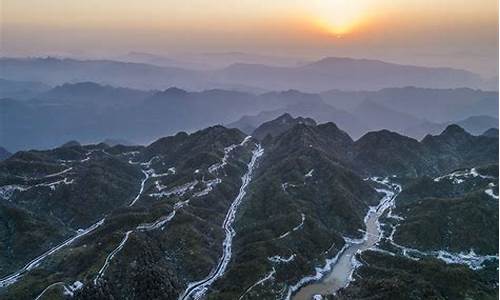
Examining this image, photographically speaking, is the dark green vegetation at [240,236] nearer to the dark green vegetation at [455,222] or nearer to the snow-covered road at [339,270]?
the dark green vegetation at [455,222]

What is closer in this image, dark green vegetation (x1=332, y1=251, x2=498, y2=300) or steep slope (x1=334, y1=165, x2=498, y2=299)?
dark green vegetation (x1=332, y1=251, x2=498, y2=300)

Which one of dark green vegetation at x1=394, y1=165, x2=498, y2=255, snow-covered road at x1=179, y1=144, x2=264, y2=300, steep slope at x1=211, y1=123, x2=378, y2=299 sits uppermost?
dark green vegetation at x1=394, y1=165, x2=498, y2=255

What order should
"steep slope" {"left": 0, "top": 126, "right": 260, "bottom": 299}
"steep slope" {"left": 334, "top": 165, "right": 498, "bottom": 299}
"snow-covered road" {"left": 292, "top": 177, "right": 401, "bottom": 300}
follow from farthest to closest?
"snow-covered road" {"left": 292, "top": 177, "right": 401, "bottom": 300}
"steep slope" {"left": 0, "top": 126, "right": 260, "bottom": 299}
"steep slope" {"left": 334, "top": 165, "right": 498, "bottom": 299}

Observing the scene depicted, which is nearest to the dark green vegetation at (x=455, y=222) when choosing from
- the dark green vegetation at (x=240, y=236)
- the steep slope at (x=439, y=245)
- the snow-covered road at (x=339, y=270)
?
the steep slope at (x=439, y=245)

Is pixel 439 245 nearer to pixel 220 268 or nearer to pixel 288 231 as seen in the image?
pixel 288 231

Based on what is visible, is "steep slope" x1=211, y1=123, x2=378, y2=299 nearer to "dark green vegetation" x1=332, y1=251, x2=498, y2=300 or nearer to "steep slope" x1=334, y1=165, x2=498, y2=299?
"steep slope" x1=334, y1=165, x2=498, y2=299

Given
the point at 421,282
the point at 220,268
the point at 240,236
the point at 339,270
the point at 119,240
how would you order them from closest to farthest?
the point at 421,282
the point at 119,240
the point at 220,268
the point at 339,270
the point at 240,236

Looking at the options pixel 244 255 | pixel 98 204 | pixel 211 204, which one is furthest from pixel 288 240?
pixel 98 204

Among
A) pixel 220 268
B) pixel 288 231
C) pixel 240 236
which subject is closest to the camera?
pixel 220 268

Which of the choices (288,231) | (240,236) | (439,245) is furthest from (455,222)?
(240,236)

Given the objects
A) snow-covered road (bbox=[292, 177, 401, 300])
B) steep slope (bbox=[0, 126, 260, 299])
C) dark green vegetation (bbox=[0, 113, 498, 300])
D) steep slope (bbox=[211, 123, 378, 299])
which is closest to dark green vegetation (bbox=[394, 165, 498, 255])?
dark green vegetation (bbox=[0, 113, 498, 300])

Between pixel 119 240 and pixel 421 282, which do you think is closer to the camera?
pixel 421 282

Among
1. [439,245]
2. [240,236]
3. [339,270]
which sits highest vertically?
[439,245]
